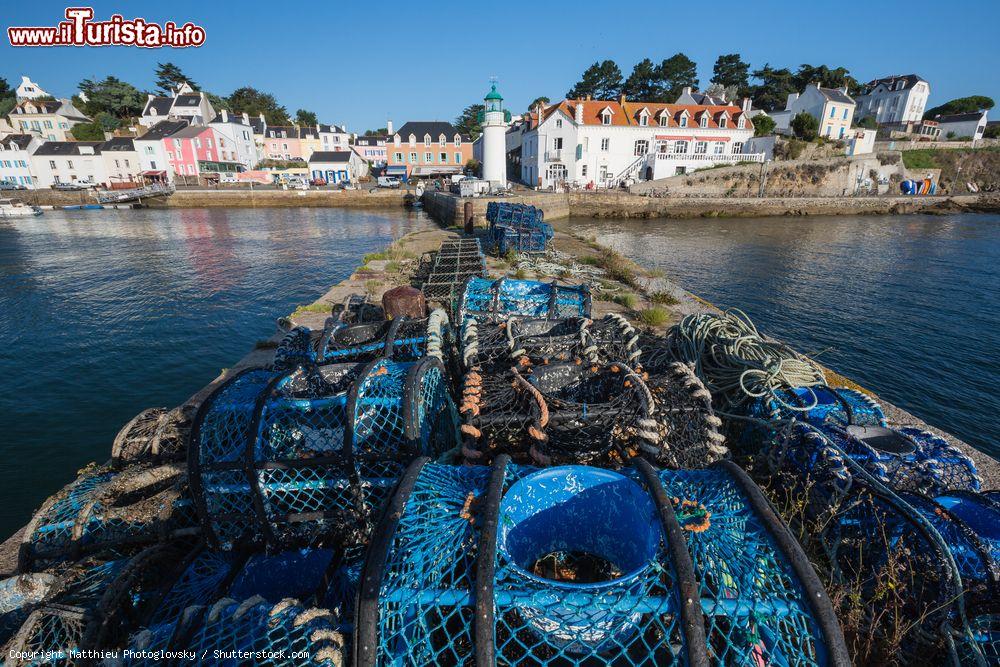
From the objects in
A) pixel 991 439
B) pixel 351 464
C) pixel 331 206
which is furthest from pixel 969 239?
pixel 331 206

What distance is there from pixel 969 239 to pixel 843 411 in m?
34.3

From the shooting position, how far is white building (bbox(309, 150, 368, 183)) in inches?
2290

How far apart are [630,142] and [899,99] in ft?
180

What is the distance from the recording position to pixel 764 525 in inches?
81.7

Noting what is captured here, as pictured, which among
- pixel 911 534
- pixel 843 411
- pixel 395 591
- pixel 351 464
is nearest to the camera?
pixel 395 591

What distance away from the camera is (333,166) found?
58.1 m

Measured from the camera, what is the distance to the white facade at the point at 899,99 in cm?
6481

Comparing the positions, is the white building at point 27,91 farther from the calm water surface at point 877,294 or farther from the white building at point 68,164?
the calm water surface at point 877,294

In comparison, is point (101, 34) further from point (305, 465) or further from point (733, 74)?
point (733, 74)

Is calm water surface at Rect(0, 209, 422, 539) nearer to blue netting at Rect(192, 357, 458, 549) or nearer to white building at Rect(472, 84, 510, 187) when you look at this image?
blue netting at Rect(192, 357, 458, 549)

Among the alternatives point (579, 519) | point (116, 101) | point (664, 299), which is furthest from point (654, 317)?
point (116, 101)

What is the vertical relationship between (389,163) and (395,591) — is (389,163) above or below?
above

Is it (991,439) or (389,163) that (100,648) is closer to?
(991,439)

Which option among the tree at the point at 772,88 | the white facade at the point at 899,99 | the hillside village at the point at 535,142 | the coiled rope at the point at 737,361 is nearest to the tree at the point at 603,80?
the hillside village at the point at 535,142
